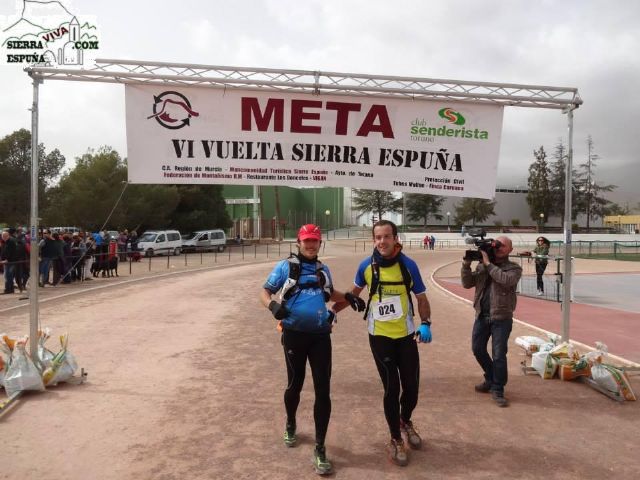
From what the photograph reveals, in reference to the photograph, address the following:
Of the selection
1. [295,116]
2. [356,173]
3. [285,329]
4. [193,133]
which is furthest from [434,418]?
[193,133]

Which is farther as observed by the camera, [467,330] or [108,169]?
[108,169]

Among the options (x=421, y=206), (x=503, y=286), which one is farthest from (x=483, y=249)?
(x=421, y=206)

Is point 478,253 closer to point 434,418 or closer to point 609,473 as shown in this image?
point 434,418

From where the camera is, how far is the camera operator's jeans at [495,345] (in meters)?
5.04

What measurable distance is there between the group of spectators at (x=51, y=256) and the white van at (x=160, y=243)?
10917mm

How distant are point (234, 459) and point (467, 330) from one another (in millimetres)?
6367

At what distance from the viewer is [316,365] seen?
377 cm

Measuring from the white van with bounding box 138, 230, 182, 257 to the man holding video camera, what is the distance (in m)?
27.2

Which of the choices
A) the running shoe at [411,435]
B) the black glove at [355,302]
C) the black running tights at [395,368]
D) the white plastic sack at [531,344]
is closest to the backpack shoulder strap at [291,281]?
the black glove at [355,302]

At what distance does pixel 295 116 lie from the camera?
6062 mm

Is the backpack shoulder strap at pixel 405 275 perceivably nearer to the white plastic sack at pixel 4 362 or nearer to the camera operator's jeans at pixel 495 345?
the camera operator's jeans at pixel 495 345

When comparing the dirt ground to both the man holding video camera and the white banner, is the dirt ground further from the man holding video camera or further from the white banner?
the white banner

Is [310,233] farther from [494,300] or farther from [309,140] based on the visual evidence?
[309,140]

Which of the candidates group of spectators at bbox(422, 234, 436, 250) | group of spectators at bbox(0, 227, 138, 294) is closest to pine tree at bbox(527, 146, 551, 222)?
group of spectators at bbox(422, 234, 436, 250)
